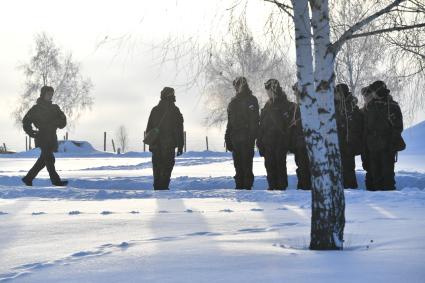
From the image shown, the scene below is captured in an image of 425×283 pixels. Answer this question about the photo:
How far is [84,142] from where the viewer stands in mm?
54812

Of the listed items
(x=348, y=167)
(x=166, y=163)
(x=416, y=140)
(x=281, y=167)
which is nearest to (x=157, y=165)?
(x=166, y=163)

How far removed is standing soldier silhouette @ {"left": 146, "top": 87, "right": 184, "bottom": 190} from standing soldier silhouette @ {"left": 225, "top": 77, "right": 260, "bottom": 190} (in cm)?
92

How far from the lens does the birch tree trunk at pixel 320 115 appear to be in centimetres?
557

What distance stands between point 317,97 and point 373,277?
1904mm

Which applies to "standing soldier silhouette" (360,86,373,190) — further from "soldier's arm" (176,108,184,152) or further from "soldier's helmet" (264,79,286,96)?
"soldier's arm" (176,108,184,152)

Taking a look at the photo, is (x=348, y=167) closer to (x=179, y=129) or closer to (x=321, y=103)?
(x=179, y=129)

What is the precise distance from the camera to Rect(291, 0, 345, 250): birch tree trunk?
5.57 m

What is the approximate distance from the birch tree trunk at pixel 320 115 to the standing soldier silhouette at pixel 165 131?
22.2 ft

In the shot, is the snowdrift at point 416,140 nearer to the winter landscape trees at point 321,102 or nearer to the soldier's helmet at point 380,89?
the soldier's helmet at point 380,89

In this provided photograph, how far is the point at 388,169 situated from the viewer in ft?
37.5

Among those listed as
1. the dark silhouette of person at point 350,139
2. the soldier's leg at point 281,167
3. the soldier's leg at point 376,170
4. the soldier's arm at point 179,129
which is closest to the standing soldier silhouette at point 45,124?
the soldier's arm at point 179,129

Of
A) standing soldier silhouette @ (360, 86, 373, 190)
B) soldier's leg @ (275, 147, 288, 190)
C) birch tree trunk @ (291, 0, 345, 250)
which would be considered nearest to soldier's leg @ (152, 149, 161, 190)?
soldier's leg @ (275, 147, 288, 190)

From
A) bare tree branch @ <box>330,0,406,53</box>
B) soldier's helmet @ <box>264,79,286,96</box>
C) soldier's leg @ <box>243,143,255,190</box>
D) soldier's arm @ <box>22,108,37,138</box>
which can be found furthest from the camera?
soldier's arm @ <box>22,108,37,138</box>

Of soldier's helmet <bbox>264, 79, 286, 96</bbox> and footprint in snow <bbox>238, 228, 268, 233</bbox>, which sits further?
soldier's helmet <bbox>264, 79, 286, 96</bbox>
